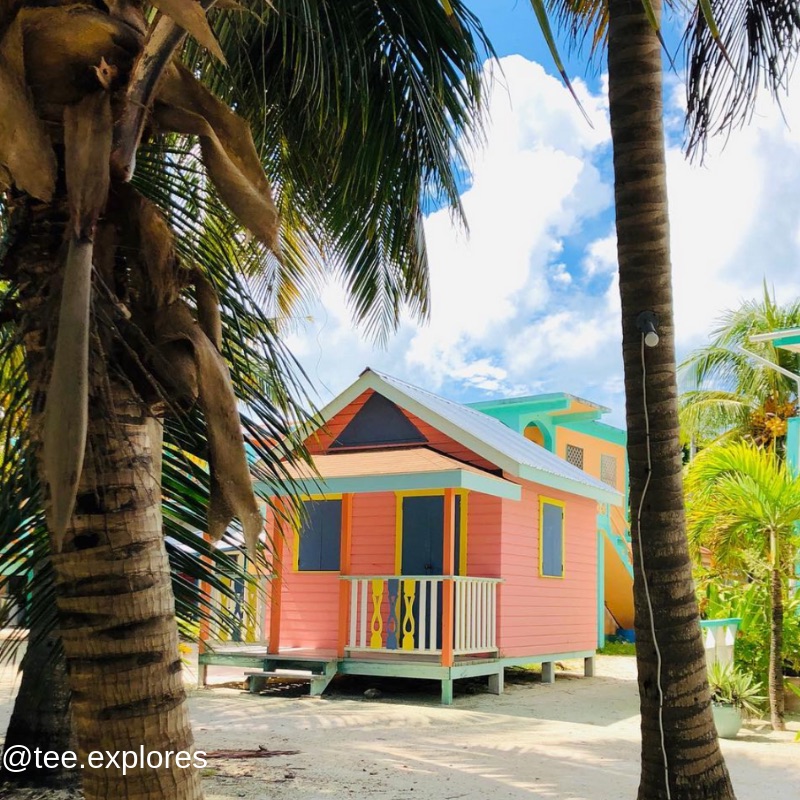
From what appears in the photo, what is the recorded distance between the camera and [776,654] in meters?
9.15

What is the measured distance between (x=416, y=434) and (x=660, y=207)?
9.12 meters

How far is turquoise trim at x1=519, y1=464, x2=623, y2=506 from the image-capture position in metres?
12.7

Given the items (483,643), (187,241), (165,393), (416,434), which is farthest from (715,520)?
(165,393)

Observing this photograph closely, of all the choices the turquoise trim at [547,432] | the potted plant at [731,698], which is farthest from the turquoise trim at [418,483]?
the turquoise trim at [547,432]

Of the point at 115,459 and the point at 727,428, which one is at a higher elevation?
the point at 727,428

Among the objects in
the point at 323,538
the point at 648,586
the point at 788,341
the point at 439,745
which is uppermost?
the point at 788,341

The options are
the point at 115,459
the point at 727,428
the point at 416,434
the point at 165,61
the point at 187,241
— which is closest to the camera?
the point at 115,459

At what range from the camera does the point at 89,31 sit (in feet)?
8.07

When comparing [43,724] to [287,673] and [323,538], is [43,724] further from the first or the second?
[323,538]

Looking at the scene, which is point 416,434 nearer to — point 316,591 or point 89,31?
point 316,591

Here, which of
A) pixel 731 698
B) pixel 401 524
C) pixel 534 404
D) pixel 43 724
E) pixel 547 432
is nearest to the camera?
pixel 43 724

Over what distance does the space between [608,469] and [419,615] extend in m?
14.0

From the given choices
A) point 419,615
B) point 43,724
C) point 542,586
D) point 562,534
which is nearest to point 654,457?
point 43,724

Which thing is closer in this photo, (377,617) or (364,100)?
(364,100)
